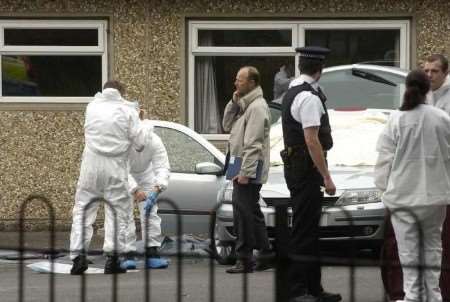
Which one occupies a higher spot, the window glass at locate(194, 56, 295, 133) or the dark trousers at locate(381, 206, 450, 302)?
the window glass at locate(194, 56, 295, 133)

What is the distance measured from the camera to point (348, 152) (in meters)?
13.2

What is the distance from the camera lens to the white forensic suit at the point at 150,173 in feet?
39.4

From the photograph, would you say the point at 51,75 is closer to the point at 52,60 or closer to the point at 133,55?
the point at 52,60

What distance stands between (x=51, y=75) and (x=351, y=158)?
19.0 feet

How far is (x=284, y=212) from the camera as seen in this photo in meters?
5.12

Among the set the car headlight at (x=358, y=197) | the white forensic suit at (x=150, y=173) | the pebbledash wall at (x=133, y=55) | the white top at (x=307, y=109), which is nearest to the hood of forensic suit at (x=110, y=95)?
the white forensic suit at (x=150, y=173)

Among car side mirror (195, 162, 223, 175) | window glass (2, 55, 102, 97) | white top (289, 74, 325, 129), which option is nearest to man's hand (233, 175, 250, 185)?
white top (289, 74, 325, 129)

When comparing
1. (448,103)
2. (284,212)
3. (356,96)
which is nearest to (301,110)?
(448,103)

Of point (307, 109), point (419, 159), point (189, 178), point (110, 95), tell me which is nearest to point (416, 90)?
point (419, 159)

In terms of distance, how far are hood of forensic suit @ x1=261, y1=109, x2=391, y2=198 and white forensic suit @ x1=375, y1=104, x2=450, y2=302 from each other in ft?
12.1

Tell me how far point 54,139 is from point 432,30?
5.31 m

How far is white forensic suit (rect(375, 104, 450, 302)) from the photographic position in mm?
8258

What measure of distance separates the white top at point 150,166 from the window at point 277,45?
529cm

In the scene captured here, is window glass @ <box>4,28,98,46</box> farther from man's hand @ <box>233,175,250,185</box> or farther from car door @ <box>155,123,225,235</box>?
man's hand @ <box>233,175,250,185</box>
